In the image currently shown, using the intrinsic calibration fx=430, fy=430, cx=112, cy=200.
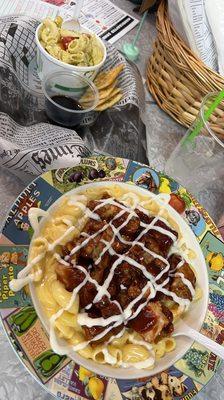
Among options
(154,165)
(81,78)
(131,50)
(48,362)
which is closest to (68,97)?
(81,78)

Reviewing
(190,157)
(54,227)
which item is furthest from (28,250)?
(190,157)

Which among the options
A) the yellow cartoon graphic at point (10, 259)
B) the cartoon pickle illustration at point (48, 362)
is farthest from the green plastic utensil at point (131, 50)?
the cartoon pickle illustration at point (48, 362)

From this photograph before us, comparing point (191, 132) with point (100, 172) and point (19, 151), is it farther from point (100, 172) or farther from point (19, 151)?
point (19, 151)

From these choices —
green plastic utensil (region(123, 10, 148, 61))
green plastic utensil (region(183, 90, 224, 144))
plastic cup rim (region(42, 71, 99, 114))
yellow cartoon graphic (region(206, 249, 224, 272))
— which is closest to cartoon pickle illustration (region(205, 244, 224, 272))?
yellow cartoon graphic (region(206, 249, 224, 272))

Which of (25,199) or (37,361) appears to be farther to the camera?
(25,199)

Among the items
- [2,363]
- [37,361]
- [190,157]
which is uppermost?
[190,157]

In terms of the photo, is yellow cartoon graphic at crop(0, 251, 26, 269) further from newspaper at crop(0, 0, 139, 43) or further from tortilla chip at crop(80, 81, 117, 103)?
newspaper at crop(0, 0, 139, 43)

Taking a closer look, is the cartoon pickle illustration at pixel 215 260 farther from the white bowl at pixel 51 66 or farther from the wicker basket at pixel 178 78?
the white bowl at pixel 51 66
